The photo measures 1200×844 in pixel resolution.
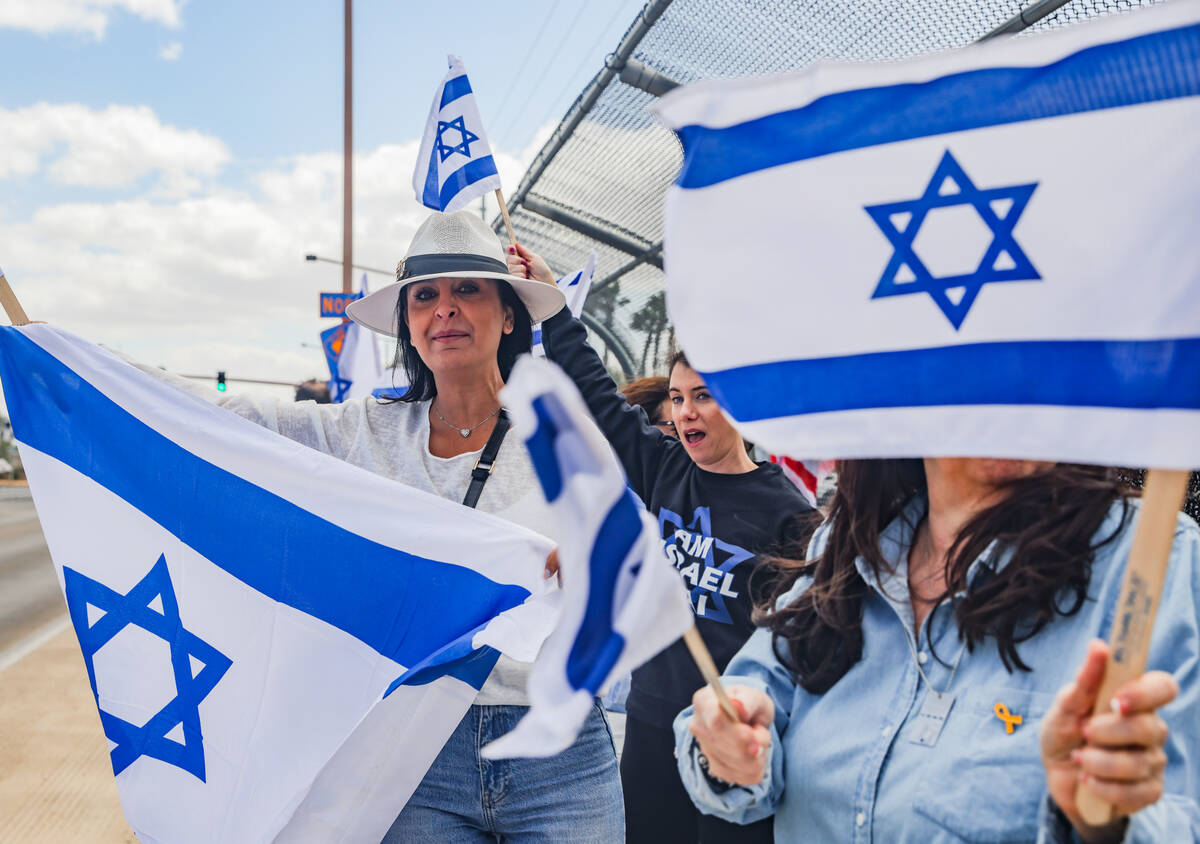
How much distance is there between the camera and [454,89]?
13.2 ft

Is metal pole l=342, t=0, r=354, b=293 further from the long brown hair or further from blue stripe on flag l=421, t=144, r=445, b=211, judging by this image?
the long brown hair

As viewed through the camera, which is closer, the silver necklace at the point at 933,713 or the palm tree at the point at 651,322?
the silver necklace at the point at 933,713

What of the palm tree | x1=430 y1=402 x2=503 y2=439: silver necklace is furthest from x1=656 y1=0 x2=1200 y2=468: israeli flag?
the palm tree

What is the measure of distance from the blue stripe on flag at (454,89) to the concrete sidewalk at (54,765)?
3.42m

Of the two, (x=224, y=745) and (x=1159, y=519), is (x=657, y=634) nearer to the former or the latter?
(x=1159, y=519)

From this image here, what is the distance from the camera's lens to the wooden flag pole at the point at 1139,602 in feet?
3.58

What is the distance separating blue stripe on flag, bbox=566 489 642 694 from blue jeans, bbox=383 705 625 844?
3.45 ft

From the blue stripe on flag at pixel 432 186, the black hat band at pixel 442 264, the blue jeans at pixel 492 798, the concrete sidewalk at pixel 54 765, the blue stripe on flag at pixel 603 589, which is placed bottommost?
the concrete sidewalk at pixel 54 765

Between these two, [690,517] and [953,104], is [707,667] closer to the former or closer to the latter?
[953,104]

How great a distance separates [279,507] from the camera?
2.42 m

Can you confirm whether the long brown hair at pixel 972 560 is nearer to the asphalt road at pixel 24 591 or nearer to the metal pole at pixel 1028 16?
the metal pole at pixel 1028 16

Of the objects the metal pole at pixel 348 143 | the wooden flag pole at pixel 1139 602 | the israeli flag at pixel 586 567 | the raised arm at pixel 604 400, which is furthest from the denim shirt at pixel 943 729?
the metal pole at pixel 348 143

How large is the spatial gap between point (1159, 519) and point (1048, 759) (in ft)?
1.00

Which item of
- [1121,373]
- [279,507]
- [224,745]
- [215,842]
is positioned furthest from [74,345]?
[1121,373]
